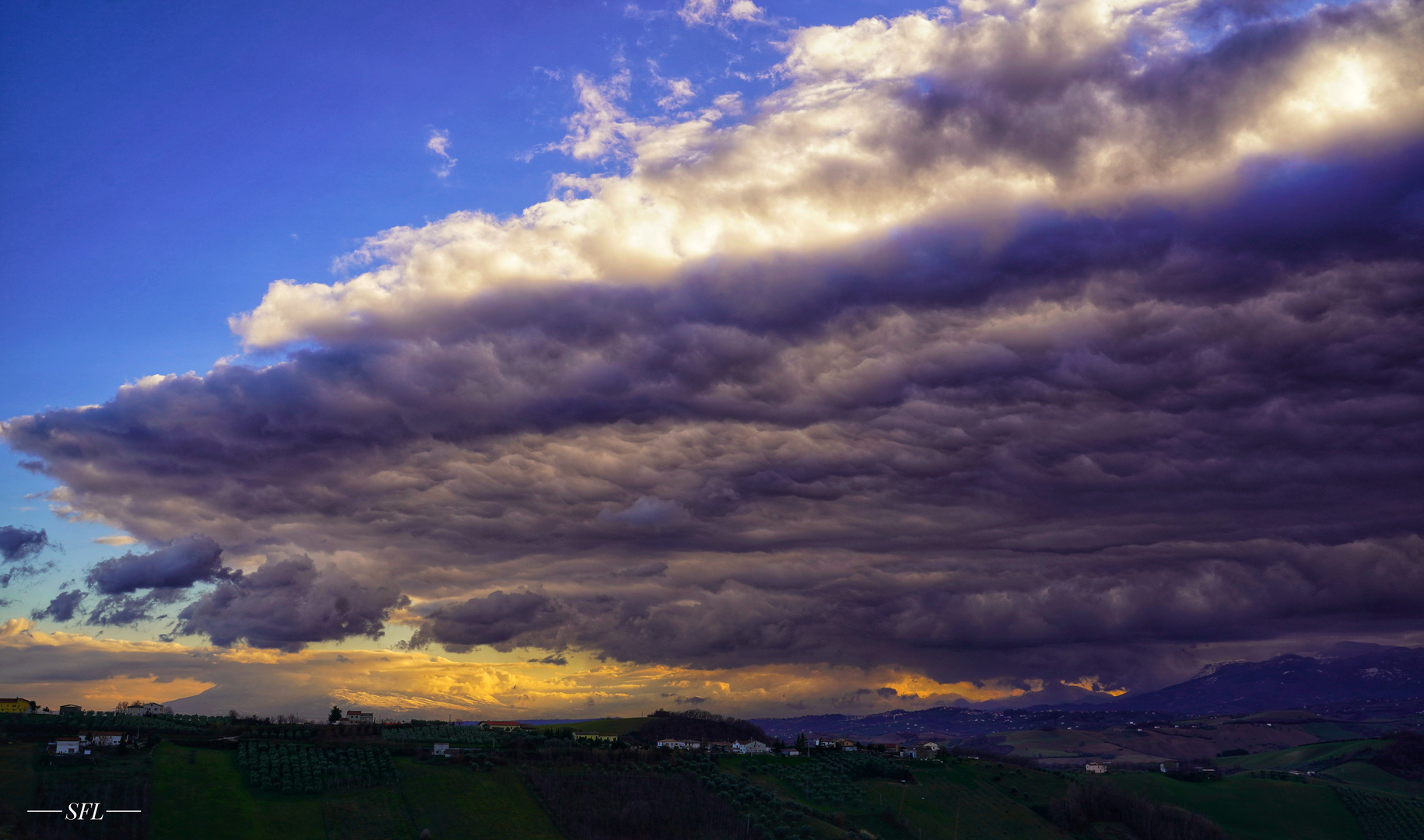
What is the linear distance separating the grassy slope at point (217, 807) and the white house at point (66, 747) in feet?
44.4

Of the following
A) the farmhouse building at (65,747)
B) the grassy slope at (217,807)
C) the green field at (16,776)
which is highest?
the farmhouse building at (65,747)

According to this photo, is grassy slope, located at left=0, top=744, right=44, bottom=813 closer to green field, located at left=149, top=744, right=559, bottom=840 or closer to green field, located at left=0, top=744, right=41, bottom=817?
green field, located at left=0, top=744, right=41, bottom=817

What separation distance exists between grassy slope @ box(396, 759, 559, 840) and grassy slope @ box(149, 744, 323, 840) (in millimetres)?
20142

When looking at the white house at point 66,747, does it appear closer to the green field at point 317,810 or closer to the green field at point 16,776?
the green field at point 16,776

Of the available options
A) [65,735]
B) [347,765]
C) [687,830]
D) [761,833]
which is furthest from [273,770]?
[761,833]

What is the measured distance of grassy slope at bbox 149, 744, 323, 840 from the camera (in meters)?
152

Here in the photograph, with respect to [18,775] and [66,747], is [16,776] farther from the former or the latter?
[66,747]

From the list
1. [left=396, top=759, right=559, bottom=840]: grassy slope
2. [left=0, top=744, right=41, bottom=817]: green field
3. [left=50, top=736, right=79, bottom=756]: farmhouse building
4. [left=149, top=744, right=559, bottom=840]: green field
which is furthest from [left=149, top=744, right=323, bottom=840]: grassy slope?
[left=396, top=759, right=559, bottom=840]: grassy slope

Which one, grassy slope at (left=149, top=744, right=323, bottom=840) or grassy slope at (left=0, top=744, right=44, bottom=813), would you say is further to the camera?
grassy slope at (left=149, top=744, right=323, bottom=840)

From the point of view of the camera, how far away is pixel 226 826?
6058 inches

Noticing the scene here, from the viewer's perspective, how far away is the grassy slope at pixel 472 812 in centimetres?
17425

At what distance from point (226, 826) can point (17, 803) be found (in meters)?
29.8

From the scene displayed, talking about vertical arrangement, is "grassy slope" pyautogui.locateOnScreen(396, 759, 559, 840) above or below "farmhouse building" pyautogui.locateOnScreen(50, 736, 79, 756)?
below

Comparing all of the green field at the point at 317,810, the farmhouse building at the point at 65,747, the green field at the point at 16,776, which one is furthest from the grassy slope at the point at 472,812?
the green field at the point at 16,776
